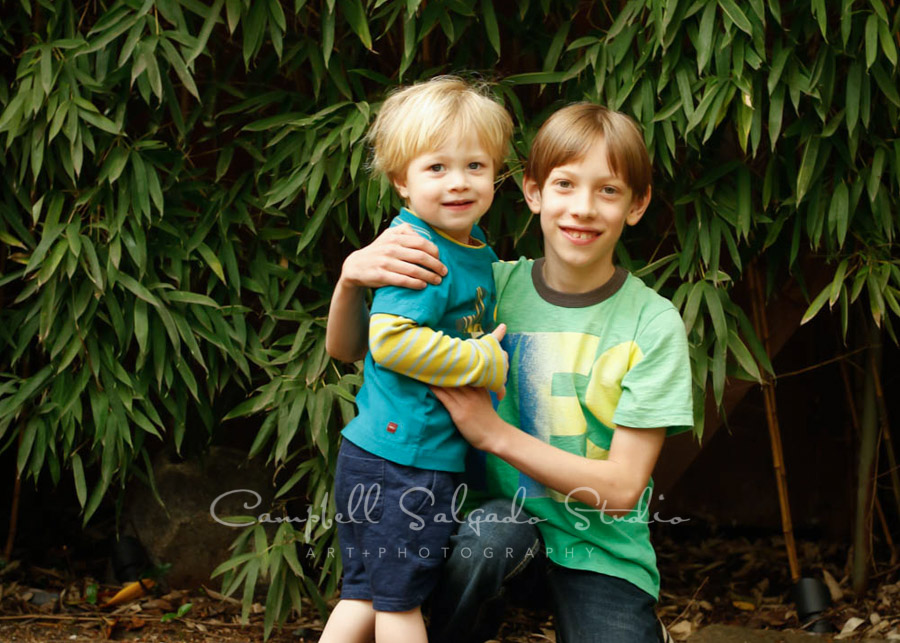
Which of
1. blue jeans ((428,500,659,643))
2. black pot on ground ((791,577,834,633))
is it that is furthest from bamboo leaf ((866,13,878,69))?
black pot on ground ((791,577,834,633))

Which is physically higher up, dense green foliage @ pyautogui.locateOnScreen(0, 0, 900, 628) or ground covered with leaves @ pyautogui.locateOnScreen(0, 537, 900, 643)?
dense green foliage @ pyautogui.locateOnScreen(0, 0, 900, 628)

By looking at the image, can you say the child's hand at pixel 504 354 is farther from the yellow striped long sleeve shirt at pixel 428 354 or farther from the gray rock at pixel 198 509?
the gray rock at pixel 198 509

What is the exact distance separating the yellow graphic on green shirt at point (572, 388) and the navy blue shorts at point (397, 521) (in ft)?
0.73

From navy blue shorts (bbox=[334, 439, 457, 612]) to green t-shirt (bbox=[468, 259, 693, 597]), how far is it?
224mm

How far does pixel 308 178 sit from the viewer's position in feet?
8.33

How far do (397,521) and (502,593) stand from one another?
1.01 feet

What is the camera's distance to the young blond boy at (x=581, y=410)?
1.74m

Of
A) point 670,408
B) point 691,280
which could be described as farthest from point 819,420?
point 670,408

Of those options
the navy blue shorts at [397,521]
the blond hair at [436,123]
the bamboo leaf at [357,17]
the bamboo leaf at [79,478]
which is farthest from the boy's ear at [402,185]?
the bamboo leaf at [79,478]

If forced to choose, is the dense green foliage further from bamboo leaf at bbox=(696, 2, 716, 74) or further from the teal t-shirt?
the teal t-shirt

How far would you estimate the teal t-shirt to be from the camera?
1.65 meters

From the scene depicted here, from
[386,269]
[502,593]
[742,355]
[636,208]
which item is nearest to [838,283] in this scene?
[742,355]

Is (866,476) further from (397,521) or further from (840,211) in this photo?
(397,521)

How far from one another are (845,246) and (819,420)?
0.99 meters
